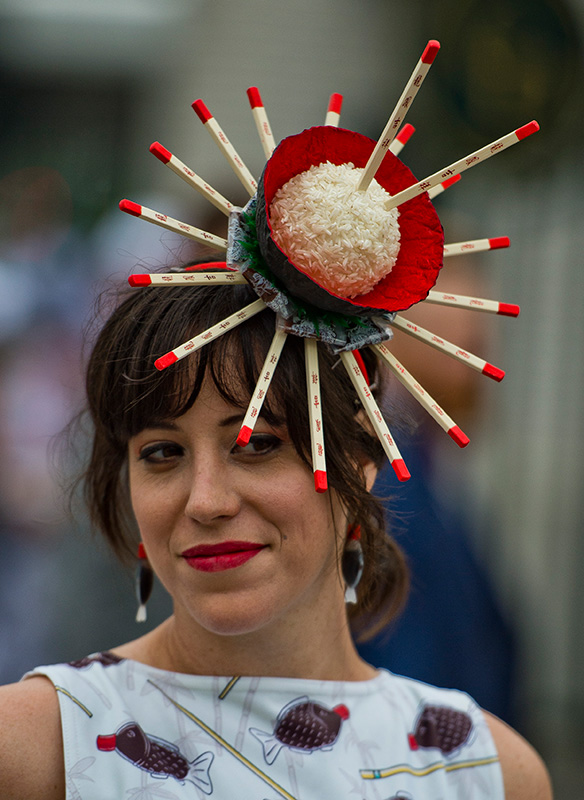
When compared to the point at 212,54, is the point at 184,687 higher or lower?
lower

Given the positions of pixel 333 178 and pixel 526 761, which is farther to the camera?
pixel 526 761

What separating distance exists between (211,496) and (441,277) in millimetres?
1798

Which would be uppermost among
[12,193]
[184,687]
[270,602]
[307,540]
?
[12,193]

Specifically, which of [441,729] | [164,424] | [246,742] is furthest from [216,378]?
[441,729]

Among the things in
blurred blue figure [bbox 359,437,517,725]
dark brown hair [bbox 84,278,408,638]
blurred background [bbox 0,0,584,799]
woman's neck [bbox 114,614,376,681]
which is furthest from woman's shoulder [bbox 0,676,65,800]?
blurred blue figure [bbox 359,437,517,725]

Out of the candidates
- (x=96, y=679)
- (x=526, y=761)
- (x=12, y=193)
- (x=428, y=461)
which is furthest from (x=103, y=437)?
(x=12, y=193)

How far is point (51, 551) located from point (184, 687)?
1.84m

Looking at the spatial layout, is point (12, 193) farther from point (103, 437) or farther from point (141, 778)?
point (141, 778)

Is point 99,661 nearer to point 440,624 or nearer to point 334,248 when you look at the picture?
point 334,248

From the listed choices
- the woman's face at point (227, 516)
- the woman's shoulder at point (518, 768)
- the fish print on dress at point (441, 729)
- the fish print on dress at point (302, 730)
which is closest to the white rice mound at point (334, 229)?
the woman's face at point (227, 516)

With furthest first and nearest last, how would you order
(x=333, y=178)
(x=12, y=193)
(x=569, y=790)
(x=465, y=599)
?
(x=12, y=193) < (x=569, y=790) < (x=465, y=599) < (x=333, y=178)

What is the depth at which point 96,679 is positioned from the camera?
5.73ft

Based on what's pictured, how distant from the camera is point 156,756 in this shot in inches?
65.7

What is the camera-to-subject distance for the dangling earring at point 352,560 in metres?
1.85
